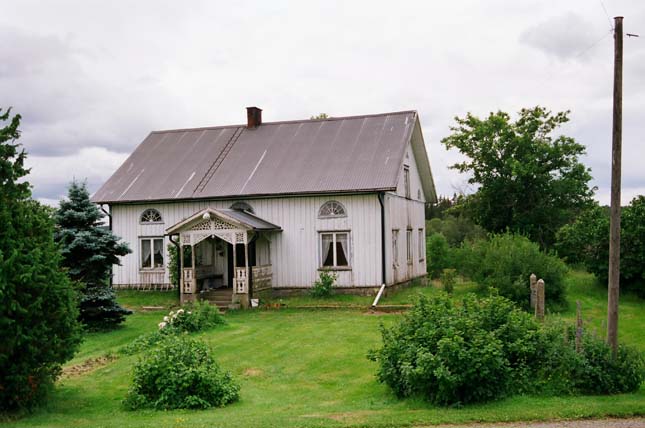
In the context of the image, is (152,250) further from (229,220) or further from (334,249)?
(334,249)

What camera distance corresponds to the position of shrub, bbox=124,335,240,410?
37.8ft

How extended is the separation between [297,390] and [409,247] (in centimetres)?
1689

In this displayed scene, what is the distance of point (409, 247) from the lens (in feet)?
94.8

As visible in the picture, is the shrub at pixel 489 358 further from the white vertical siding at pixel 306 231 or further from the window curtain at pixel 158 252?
the window curtain at pixel 158 252

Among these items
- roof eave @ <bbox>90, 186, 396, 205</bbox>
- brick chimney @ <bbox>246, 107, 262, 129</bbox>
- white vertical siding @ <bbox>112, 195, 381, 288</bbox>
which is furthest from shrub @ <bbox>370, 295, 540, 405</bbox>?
brick chimney @ <bbox>246, 107, 262, 129</bbox>

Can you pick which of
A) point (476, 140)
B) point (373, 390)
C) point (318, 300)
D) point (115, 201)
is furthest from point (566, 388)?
point (476, 140)

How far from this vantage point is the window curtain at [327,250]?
993 inches

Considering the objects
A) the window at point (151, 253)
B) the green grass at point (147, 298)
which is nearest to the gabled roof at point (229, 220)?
the green grass at point (147, 298)

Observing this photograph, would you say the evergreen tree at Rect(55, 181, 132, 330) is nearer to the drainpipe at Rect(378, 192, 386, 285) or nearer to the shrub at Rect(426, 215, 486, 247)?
the drainpipe at Rect(378, 192, 386, 285)

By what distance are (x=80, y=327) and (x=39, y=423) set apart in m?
1.97

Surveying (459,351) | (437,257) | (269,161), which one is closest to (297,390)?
(459,351)

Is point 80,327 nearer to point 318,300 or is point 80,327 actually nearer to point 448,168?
point 318,300

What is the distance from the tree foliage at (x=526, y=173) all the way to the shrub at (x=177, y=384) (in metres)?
25.0

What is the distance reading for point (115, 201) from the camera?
27344mm
